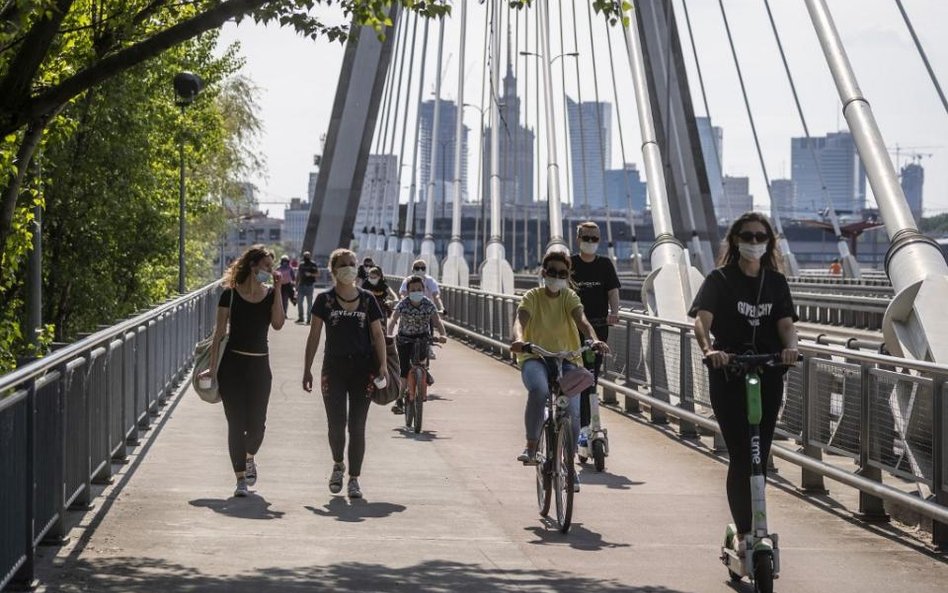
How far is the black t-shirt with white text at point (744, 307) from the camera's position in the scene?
26.5ft

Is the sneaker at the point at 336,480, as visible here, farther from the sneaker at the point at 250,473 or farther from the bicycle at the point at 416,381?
the bicycle at the point at 416,381

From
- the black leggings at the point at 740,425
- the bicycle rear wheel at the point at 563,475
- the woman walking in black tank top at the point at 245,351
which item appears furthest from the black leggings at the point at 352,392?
the black leggings at the point at 740,425

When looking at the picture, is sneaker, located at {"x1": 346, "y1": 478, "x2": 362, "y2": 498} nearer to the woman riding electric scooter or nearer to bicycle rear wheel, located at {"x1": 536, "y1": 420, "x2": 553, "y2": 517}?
bicycle rear wheel, located at {"x1": 536, "y1": 420, "x2": 553, "y2": 517}

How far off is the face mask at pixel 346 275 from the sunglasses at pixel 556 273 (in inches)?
52.4

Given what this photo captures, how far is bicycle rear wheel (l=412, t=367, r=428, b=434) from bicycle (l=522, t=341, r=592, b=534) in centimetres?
513

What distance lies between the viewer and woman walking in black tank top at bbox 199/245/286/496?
11.1 metres

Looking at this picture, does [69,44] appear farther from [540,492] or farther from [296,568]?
[296,568]

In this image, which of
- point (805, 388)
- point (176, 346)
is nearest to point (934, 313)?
point (805, 388)

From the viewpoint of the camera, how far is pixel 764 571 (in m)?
7.61

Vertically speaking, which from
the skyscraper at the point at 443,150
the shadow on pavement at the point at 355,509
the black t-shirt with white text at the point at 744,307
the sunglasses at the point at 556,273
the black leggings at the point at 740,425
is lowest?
the shadow on pavement at the point at 355,509

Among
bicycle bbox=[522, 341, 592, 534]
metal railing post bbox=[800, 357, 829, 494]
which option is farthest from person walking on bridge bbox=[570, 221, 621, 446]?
bicycle bbox=[522, 341, 592, 534]

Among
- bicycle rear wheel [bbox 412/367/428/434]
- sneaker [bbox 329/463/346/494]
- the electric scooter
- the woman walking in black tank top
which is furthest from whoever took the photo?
bicycle rear wheel [bbox 412/367/428/434]

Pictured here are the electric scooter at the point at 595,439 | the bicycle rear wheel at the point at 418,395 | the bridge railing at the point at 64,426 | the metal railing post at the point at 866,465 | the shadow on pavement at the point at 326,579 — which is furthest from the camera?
the bicycle rear wheel at the point at 418,395

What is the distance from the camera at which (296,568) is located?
840 centimetres
